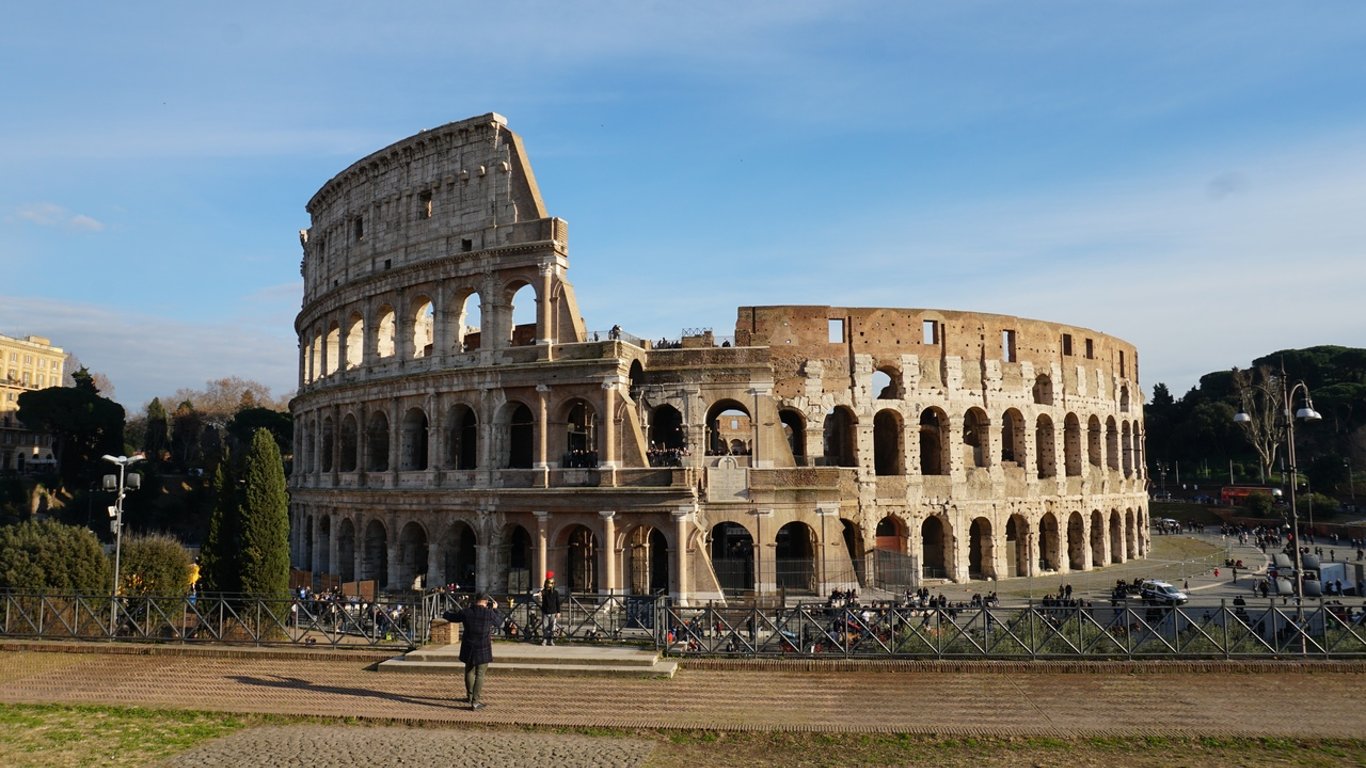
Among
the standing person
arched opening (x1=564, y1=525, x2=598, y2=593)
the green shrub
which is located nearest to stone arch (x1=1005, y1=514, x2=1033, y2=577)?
arched opening (x1=564, y1=525, x2=598, y2=593)

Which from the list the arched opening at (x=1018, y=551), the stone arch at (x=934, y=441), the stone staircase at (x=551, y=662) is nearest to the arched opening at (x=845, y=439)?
the stone arch at (x=934, y=441)

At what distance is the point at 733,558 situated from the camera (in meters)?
30.5

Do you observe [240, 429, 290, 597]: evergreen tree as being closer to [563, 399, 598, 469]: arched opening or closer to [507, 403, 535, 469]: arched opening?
[563, 399, 598, 469]: arched opening

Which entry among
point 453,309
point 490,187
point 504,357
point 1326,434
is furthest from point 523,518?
point 1326,434

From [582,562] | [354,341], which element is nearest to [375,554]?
[582,562]

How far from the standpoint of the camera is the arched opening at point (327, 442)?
118 ft

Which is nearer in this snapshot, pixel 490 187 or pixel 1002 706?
pixel 1002 706

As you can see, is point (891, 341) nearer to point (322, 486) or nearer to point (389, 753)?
point (322, 486)

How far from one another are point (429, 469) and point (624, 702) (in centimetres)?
1884

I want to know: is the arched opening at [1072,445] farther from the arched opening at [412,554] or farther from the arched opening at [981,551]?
the arched opening at [412,554]

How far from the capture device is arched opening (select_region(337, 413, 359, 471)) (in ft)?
115

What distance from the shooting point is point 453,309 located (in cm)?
3017

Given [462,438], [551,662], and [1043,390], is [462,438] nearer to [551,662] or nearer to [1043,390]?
[551,662]

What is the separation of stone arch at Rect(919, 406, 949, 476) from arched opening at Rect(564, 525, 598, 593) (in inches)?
580
